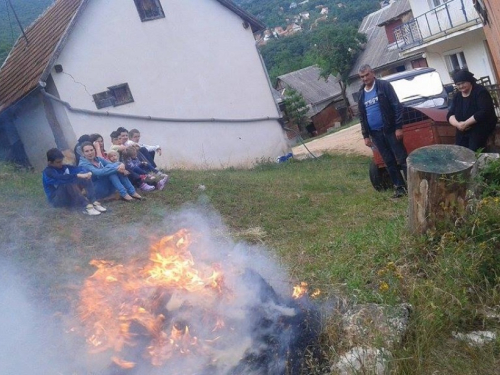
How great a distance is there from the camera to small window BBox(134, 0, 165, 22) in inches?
574

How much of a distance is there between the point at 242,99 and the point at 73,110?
5.36 metres

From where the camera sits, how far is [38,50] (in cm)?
1416

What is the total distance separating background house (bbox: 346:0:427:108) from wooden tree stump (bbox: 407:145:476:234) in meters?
30.5

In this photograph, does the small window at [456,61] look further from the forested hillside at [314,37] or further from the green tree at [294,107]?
the forested hillside at [314,37]

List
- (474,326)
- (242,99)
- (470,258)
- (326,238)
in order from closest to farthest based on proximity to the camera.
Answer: (474,326) → (470,258) → (326,238) → (242,99)

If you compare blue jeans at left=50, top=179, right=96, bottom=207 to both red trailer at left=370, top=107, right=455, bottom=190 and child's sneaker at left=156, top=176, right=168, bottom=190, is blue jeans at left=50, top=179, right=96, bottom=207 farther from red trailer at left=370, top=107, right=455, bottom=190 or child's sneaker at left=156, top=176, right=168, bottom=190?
red trailer at left=370, top=107, right=455, bottom=190

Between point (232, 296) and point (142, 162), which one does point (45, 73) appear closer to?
point (142, 162)

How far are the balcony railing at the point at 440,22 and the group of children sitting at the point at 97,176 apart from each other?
15044mm

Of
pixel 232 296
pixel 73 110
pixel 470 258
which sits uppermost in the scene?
pixel 73 110

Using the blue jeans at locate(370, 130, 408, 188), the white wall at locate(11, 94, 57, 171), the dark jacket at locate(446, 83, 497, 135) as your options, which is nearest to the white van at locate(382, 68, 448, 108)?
the blue jeans at locate(370, 130, 408, 188)

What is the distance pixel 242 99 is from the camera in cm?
1655

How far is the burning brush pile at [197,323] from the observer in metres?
4.12

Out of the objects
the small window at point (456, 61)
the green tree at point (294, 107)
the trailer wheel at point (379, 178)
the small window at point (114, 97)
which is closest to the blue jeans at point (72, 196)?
the trailer wheel at point (379, 178)

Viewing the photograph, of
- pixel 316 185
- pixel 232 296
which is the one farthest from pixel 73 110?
pixel 232 296
